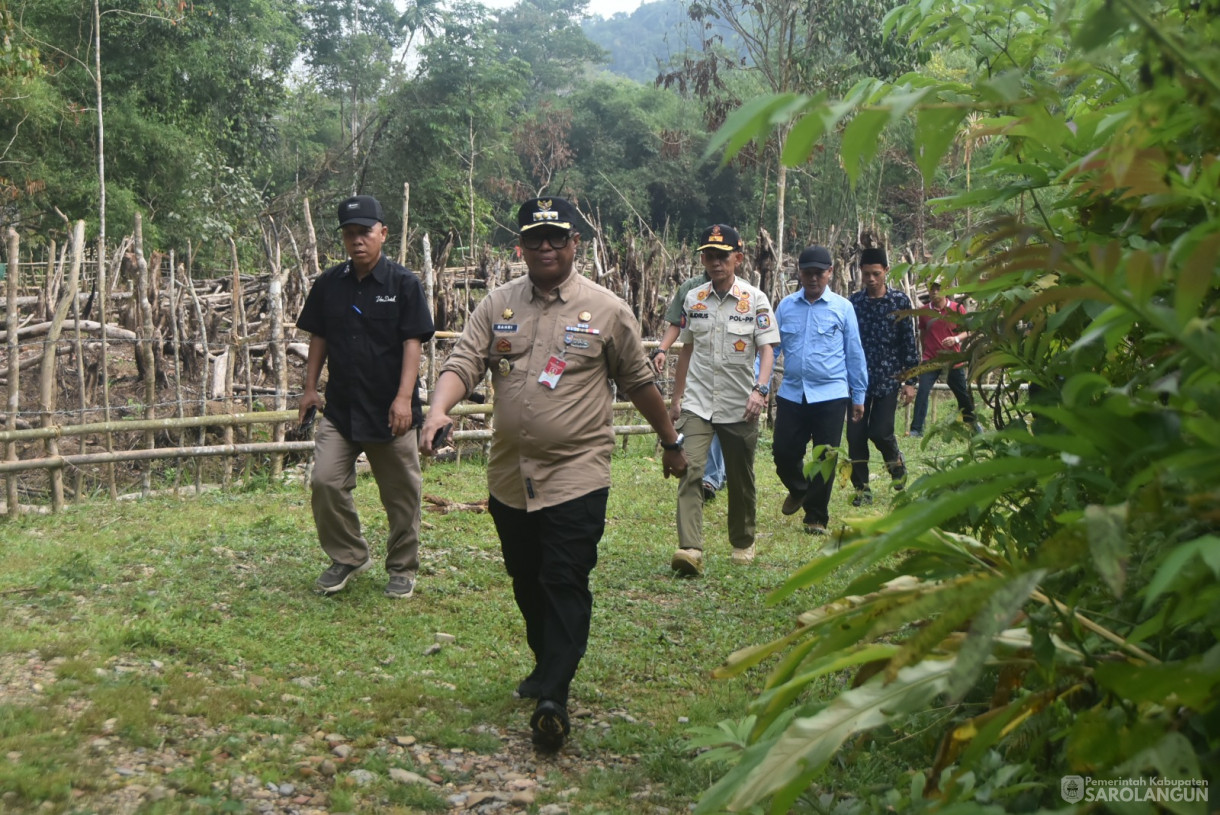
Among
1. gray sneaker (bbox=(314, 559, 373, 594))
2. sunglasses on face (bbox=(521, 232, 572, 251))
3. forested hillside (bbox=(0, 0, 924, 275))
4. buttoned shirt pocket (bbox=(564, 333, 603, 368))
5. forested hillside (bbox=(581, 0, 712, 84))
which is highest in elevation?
forested hillside (bbox=(581, 0, 712, 84))

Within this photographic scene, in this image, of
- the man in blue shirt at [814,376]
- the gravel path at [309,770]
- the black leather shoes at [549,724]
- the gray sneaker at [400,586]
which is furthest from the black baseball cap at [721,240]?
the black leather shoes at [549,724]

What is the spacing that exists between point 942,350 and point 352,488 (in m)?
3.02

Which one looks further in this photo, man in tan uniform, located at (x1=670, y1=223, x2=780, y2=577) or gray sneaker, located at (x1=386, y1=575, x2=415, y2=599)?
man in tan uniform, located at (x1=670, y1=223, x2=780, y2=577)

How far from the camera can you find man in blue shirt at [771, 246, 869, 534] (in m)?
7.27

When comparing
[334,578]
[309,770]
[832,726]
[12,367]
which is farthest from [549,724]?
[12,367]

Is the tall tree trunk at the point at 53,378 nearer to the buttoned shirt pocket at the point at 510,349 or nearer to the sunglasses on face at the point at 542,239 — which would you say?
the buttoned shirt pocket at the point at 510,349

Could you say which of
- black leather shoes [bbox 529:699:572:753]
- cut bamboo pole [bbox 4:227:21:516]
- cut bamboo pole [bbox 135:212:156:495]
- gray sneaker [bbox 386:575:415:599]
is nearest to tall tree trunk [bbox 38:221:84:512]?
cut bamboo pole [bbox 4:227:21:516]

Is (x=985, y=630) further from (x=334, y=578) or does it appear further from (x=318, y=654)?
(x=334, y=578)

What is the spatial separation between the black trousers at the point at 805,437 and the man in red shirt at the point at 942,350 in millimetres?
699

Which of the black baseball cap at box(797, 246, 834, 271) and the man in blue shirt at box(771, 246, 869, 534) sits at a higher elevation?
the black baseball cap at box(797, 246, 834, 271)

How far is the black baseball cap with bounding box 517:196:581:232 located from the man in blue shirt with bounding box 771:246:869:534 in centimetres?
320

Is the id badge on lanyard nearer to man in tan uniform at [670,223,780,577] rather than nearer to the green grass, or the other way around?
the green grass

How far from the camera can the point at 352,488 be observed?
5.90 metres

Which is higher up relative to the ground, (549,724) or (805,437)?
(805,437)
